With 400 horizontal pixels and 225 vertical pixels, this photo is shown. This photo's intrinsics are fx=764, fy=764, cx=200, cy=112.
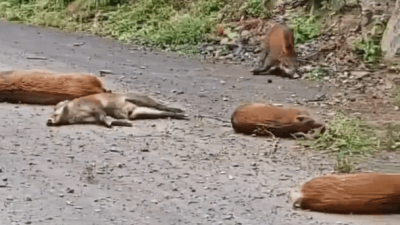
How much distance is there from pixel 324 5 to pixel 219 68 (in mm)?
2728

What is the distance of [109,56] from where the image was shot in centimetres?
1294

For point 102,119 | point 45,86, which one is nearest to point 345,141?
point 102,119

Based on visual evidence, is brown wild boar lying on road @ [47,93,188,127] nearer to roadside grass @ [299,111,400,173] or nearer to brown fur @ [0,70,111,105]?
brown fur @ [0,70,111,105]

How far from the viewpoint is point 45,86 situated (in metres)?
8.41

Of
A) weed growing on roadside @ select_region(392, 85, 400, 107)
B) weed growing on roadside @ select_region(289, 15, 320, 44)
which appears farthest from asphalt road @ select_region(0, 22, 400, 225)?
weed growing on roadside @ select_region(289, 15, 320, 44)

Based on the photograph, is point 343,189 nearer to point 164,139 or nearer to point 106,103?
point 164,139

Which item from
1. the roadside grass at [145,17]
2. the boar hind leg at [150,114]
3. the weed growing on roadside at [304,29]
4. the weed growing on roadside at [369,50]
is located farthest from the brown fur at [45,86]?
the weed growing on roadside at [304,29]

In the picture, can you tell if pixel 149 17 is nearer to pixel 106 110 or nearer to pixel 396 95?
pixel 396 95

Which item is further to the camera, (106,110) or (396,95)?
(396,95)

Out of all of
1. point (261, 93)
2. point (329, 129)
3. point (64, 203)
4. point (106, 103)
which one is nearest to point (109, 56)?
point (261, 93)

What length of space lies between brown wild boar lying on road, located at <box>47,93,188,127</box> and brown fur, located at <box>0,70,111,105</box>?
263 mm

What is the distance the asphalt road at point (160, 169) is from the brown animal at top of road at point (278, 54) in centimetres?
102

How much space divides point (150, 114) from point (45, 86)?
1.25 metres

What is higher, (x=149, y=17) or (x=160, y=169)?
(x=160, y=169)
